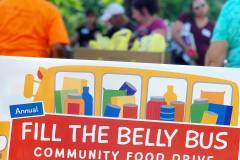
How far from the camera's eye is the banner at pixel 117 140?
10.8 ft

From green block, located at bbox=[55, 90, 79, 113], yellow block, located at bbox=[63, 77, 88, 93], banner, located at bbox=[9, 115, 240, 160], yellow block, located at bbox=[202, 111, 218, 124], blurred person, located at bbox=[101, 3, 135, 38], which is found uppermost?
blurred person, located at bbox=[101, 3, 135, 38]

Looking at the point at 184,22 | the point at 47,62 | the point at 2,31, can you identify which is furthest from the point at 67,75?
the point at 184,22

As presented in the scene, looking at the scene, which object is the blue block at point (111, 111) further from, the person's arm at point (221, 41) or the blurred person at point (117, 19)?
the blurred person at point (117, 19)

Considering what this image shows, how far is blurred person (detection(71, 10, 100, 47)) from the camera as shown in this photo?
1121 cm

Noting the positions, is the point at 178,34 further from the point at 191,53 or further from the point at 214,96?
the point at 214,96

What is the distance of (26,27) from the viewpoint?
5781 millimetres

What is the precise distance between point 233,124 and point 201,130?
140 mm

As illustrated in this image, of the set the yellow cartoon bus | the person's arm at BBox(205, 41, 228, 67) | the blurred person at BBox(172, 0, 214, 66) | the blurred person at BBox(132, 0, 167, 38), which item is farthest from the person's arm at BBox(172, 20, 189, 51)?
the yellow cartoon bus

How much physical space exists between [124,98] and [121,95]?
0.02 metres

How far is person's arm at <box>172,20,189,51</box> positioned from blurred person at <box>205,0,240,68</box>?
3242 mm

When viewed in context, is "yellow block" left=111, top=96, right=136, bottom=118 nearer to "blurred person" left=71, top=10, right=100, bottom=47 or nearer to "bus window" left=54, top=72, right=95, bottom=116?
"bus window" left=54, top=72, right=95, bottom=116

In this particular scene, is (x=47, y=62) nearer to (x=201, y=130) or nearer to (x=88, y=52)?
(x=201, y=130)

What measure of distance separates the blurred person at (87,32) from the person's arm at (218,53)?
6006 mm

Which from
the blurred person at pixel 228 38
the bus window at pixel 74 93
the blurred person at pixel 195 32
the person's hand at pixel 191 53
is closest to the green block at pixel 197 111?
the bus window at pixel 74 93
